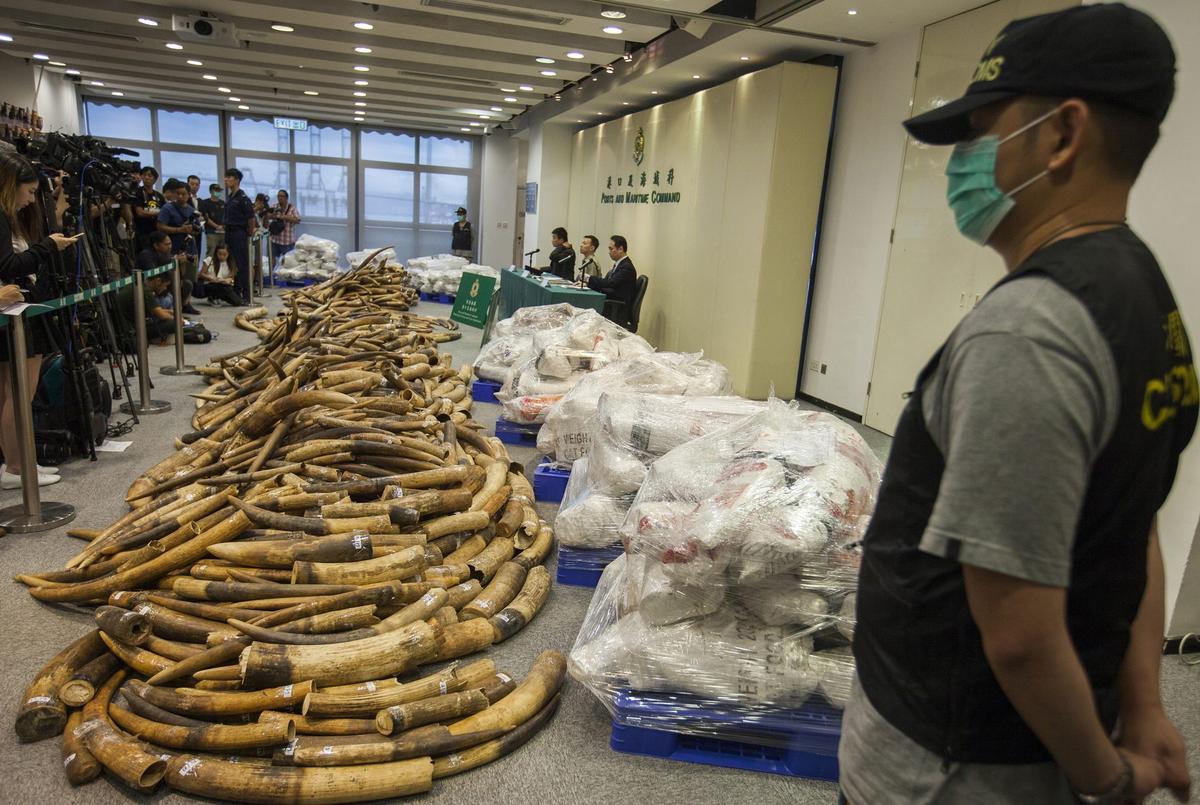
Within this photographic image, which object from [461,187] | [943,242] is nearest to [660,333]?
[943,242]

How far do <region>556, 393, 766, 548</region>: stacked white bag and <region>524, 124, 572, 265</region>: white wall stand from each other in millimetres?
11604

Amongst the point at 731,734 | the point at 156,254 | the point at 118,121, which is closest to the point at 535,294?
the point at 156,254

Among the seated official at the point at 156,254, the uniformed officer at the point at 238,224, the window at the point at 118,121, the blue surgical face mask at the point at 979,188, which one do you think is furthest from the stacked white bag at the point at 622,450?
the window at the point at 118,121

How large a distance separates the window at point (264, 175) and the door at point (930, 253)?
638 inches

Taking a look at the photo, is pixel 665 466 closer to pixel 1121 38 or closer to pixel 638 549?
pixel 638 549

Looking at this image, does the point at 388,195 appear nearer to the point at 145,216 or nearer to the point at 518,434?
the point at 145,216

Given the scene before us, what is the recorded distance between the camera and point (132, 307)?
7.23 metres

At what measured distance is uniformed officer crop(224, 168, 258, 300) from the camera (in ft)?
38.0

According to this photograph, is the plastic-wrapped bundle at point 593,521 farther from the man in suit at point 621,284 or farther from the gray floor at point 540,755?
the man in suit at point 621,284

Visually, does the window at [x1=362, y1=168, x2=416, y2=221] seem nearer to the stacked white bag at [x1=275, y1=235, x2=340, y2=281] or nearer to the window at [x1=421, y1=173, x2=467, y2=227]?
the window at [x1=421, y1=173, x2=467, y2=227]

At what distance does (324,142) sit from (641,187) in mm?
11296

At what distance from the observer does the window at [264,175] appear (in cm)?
1845

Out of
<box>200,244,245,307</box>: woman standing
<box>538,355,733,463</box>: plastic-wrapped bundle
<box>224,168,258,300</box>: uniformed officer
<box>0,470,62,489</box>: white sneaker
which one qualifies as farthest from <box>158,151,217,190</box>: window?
<box>538,355,733,463</box>: plastic-wrapped bundle

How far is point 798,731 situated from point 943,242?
4.63 meters
